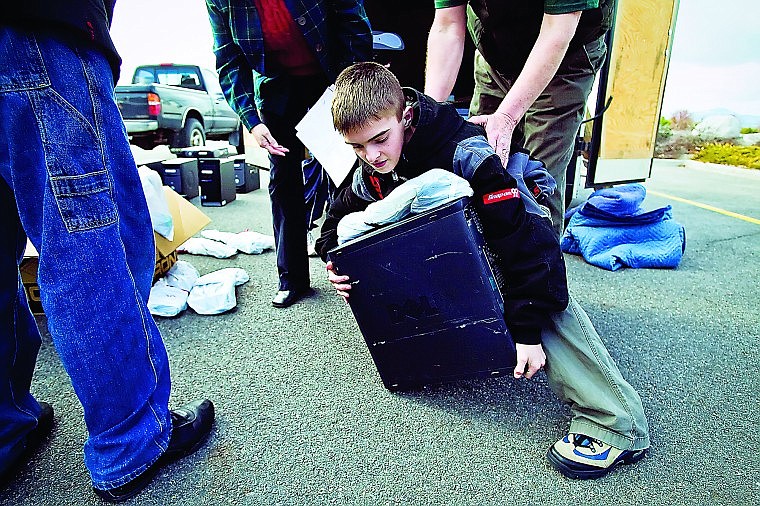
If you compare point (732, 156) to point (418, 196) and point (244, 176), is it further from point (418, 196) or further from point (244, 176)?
point (418, 196)

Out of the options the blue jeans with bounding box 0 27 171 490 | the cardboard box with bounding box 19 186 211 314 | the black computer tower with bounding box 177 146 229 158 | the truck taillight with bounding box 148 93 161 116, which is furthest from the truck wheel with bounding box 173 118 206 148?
the blue jeans with bounding box 0 27 171 490

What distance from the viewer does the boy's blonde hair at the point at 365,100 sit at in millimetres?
1134

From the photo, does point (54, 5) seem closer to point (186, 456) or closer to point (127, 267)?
point (127, 267)

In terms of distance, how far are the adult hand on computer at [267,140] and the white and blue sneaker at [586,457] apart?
53.9 inches

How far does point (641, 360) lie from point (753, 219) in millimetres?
2920

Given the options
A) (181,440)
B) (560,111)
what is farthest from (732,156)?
(181,440)

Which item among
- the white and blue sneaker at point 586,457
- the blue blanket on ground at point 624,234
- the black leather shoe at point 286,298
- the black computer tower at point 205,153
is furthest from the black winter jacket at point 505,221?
the black computer tower at point 205,153

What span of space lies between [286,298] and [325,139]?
2.26ft

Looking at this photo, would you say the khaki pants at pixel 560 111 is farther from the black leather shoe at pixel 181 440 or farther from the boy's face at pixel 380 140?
the black leather shoe at pixel 181 440

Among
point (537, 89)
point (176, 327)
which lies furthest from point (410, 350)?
point (176, 327)

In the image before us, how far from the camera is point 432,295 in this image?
1129mm

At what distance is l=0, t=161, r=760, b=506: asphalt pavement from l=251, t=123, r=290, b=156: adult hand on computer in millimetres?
644

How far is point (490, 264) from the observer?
1103 millimetres

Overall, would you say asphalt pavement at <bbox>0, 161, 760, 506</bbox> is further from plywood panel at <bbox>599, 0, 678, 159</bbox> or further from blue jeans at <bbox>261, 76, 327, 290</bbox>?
plywood panel at <bbox>599, 0, 678, 159</bbox>
